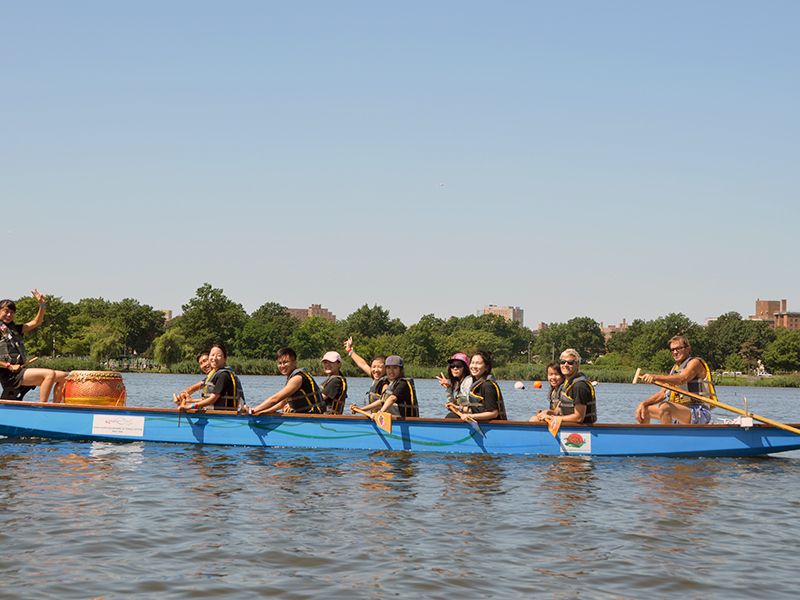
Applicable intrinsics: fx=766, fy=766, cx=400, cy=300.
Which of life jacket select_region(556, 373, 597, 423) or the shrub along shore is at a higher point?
life jacket select_region(556, 373, 597, 423)

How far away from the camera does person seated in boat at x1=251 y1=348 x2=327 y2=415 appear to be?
12.5 meters

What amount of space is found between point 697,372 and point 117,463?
9066 mm

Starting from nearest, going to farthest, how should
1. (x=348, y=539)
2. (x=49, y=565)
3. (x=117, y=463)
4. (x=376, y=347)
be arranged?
(x=49, y=565) → (x=348, y=539) → (x=117, y=463) → (x=376, y=347)

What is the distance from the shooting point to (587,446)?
12.2 metres

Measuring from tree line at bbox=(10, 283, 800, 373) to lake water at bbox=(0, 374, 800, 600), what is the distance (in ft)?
204

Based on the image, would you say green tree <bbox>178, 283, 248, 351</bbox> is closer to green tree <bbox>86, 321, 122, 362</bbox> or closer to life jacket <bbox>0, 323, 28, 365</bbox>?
green tree <bbox>86, 321, 122, 362</bbox>

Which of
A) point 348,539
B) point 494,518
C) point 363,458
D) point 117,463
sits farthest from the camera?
point 363,458

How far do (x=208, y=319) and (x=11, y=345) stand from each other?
81192 millimetres

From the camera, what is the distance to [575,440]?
480 inches

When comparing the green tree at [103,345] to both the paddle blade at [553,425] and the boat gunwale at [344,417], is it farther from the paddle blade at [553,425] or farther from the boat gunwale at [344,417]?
the paddle blade at [553,425]

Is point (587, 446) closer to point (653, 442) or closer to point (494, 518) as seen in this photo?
point (653, 442)

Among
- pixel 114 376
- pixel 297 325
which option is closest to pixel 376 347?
pixel 297 325

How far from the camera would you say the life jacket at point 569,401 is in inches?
469

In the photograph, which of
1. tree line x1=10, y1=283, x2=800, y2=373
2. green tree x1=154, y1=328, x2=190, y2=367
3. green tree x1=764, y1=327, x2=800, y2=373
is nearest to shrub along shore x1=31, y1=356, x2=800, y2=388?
green tree x1=154, y1=328, x2=190, y2=367
